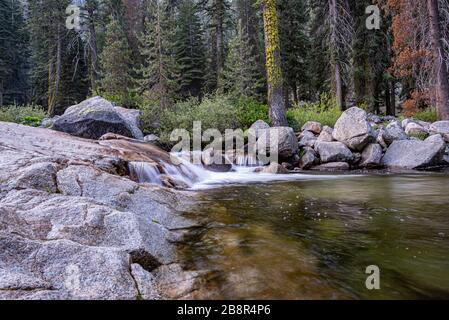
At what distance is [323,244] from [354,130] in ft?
29.9

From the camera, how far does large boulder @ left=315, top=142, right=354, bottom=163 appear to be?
39.0 feet

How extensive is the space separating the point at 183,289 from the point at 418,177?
339 inches

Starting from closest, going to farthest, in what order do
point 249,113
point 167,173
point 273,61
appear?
1. point 167,173
2. point 273,61
3. point 249,113

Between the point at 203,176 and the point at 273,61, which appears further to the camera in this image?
the point at 273,61

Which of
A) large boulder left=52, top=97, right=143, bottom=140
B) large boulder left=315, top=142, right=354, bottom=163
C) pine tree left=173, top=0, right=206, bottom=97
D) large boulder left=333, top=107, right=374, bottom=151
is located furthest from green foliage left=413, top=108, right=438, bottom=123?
pine tree left=173, top=0, right=206, bottom=97

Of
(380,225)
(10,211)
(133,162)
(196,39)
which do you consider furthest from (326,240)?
(196,39)

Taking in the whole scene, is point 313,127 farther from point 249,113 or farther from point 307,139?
point 249,113

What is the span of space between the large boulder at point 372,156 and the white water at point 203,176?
2334 millimetres

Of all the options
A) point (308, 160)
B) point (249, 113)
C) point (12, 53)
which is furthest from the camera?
point (12, 53)

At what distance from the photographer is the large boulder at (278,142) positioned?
11938mm

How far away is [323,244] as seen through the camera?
159 inches

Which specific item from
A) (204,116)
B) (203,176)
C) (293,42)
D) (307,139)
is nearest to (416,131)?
(307,139)

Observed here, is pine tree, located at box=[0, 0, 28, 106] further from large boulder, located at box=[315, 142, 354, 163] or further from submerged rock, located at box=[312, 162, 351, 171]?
submerged rock, located at box=[312, 162, 351, 171]
